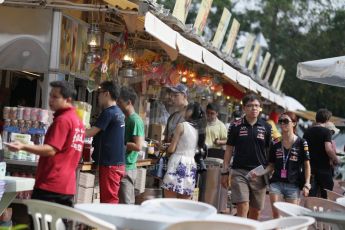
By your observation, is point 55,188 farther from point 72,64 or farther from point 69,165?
point 72,64

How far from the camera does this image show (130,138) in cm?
881

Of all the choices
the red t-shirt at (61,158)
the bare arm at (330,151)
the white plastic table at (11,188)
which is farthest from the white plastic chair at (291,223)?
the bare arm at (330,151)

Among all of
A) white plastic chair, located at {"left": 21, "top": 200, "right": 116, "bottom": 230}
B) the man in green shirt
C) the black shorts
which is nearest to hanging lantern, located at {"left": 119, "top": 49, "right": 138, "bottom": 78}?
the man in green shirt

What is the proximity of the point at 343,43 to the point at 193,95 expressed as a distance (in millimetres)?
29449

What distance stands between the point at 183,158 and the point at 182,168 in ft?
0.42

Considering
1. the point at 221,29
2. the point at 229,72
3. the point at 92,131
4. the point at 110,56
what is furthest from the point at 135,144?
the point at 221,29

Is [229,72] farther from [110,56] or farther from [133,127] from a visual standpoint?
[133,127]

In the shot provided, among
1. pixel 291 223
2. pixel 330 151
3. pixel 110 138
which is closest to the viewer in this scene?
pixel 291 223

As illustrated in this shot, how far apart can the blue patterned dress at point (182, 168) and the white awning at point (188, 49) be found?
37.0 inches

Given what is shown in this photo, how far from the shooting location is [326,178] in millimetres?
10969

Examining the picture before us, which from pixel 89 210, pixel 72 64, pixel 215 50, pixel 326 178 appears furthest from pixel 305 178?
pixel 215 50

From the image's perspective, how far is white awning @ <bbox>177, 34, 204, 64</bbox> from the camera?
31.2 feet

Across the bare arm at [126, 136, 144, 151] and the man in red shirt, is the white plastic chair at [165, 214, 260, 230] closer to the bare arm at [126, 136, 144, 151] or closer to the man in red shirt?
the man in red shirt

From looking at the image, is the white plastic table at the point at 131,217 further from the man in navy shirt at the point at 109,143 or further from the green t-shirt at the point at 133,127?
the green t-shirt at the point at 133,127
